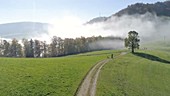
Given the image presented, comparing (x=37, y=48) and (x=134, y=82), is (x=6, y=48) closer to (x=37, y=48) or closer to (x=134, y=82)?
(x=37, y=48)

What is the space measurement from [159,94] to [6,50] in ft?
443

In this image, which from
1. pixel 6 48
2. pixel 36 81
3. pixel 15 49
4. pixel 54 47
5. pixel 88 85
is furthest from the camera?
pixel 54 47

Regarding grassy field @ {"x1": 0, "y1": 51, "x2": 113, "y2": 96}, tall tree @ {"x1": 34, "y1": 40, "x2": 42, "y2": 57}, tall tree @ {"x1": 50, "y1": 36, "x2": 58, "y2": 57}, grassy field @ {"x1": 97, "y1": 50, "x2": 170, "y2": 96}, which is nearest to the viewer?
grassy field @ {"x1": 0, "y1": 51, "x2": 113, "y2": 96}

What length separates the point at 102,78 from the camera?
60156 millimetres

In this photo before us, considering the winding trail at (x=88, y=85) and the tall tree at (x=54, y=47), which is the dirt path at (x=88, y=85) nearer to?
the winding trail at (x=88, y=85)

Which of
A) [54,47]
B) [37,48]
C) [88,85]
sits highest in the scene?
[54,47]

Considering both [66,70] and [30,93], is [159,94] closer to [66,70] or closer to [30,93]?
[66,70]

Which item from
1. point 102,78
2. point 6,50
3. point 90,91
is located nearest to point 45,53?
point 6,50

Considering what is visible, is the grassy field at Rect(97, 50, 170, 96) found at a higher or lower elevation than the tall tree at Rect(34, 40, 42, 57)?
lower

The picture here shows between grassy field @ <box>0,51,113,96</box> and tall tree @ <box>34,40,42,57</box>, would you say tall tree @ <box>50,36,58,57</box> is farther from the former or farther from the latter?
grassy field @ <box>0,51,113,96</box>

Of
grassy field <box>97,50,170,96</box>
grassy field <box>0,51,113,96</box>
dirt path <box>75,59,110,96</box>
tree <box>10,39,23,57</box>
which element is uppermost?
tree <box>10,39,23,57</box>

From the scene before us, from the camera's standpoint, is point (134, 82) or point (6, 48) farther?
point (6, 48)

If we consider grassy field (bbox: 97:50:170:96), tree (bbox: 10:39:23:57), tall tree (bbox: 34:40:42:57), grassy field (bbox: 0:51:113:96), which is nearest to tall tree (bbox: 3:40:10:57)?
tree (bbox: 10:39:23:57)

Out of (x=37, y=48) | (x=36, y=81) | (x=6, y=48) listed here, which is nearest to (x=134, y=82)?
(x=36, y=81)
